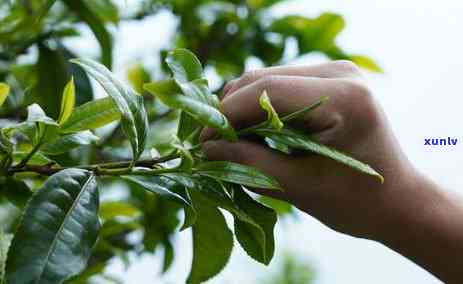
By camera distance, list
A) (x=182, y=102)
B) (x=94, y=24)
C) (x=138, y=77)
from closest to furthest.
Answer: (x=182, y=102), (x=94, y=24), (x=138, y=77)

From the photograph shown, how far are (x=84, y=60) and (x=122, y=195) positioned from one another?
0.69 meters

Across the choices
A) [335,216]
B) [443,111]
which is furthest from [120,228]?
[443,111]

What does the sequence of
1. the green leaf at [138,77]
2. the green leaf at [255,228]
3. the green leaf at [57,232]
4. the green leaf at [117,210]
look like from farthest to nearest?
the green leaf at [138,77] < the green leaf at [117,210] < the green leaf at [255,228] < the green leaf at [57,232]

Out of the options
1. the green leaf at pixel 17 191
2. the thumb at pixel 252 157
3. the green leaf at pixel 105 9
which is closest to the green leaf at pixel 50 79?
the green leaf at pixel 105 9

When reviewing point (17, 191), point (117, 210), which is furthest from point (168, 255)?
point (17, 191)

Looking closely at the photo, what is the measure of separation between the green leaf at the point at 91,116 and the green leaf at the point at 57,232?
0.04m

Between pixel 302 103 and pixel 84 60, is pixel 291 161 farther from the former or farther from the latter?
pixel 84 60

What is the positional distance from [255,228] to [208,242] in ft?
0.13

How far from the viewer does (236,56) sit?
3.47 ft

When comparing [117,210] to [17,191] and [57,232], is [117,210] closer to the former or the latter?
[17,191]

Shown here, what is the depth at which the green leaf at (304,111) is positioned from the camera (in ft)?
1.46

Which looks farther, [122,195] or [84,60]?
[122,195]

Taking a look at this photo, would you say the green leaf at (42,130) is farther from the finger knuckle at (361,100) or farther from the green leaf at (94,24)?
the green leaf at (94,24)

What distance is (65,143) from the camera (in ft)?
1.60
